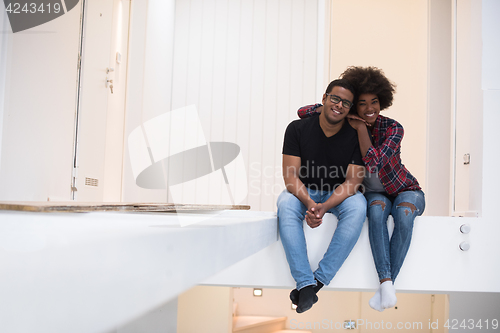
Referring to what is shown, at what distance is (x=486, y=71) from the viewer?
7.72 feet

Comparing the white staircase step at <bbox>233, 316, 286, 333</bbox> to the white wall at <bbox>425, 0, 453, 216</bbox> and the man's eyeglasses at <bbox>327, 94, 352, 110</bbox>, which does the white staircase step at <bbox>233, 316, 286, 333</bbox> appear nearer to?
the white wall at <bbox>425, 0, 453, 216</bbox>

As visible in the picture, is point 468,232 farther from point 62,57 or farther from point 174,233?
point 62,57

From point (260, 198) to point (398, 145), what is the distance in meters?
2.06

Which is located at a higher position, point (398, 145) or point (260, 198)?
point (398, 145)

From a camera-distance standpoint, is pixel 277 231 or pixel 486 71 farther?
pixel 486 71

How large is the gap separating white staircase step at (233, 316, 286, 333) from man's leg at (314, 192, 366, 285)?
3.14 meters

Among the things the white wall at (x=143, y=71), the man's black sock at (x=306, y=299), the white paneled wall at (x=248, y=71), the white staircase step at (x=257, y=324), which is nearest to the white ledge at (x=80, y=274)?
the man's black sock at (x=306, y=299)

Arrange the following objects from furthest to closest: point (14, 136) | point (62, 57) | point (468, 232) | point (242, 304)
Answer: point (242, 304) < point (62, 57) < point (468, 232) < point (14, 136)

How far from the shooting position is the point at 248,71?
4.00m

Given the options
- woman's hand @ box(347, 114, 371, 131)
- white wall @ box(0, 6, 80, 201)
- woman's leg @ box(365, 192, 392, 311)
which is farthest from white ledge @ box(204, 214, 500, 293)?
white wall @ box(0, 6, 80, 201)

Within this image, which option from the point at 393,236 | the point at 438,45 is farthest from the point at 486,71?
the point at 438,45

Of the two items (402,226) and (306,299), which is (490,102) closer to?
(402,226)

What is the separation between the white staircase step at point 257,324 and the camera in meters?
4.71

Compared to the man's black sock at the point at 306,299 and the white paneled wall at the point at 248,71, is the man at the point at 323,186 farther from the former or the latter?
the white paneled wall at the point at 248,71
